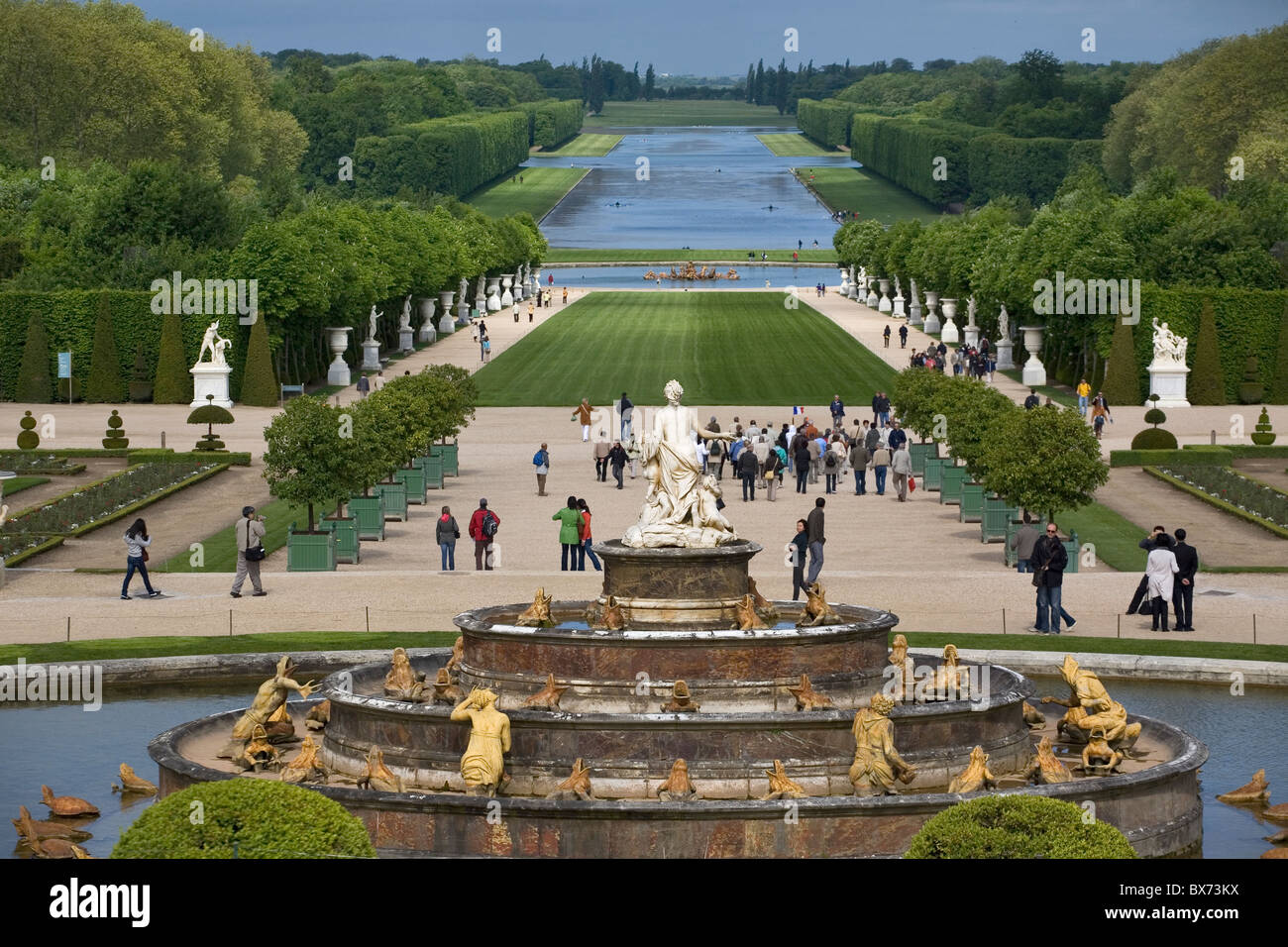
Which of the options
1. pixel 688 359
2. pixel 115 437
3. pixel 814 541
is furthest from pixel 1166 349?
pixel 814 541

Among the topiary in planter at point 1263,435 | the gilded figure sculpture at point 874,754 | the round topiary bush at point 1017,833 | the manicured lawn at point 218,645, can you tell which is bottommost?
the topiary in planter at point 1263,435

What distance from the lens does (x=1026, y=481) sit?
40312mm

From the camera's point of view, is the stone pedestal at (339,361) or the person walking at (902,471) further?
the stone pedestal at (339,361)

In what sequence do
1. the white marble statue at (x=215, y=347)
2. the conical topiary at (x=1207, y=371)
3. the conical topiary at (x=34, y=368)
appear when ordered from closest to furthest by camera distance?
the white marble statue at (x=215, y=347)
the conical topiary at (x=1207, y=371)
the conical topiary at (x=34, y=368)

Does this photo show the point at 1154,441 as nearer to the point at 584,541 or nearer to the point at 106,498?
the point at 584,541

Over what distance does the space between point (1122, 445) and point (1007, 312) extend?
1096 inches

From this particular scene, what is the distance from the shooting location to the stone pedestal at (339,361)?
8219 cm

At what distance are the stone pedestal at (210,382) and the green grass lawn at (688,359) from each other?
8279 mm

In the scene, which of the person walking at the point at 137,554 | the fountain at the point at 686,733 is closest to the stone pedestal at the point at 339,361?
the person walking at the point at 137,554

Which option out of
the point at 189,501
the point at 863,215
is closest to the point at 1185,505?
the point at 189,501

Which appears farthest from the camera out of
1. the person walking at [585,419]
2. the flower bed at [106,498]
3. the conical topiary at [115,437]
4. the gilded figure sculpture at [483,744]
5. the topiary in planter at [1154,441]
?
the person walking at [585,419]

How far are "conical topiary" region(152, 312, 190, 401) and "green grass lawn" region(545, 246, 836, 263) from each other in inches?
3409

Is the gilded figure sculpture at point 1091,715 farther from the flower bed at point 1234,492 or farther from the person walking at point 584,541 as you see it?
the flower bed at point 1234,492

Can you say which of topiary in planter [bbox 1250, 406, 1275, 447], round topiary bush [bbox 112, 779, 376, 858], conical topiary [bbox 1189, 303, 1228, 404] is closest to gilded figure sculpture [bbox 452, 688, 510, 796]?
round topiary bush [bbox 112, 779, 376, 858]
